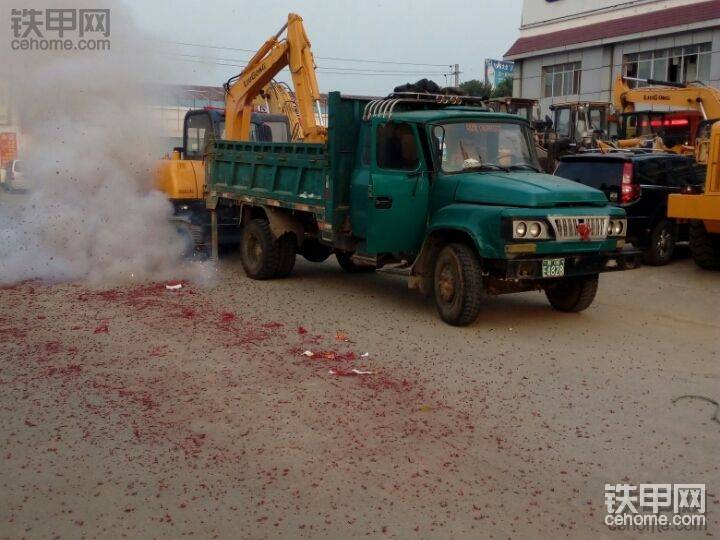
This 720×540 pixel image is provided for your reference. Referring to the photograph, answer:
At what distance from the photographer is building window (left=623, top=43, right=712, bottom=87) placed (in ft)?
90.1

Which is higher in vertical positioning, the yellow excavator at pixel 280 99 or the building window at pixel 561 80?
the building window at pixel 561 80

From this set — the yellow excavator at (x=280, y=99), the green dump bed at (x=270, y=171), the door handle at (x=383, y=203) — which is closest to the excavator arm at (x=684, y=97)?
the yellow excavator at (x=280, y=99)

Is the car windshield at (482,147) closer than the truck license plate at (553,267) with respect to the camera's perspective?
No

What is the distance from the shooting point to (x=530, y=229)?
7715 millimetres

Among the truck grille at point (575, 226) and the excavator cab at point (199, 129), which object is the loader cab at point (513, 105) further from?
the truck grille at point (575, 226)

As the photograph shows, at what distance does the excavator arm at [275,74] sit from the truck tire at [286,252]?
156 cm

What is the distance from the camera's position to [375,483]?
4523mm

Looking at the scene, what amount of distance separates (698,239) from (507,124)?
4.50 metres

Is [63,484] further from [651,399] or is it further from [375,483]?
[651,399]

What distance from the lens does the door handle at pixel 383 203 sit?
8.82m

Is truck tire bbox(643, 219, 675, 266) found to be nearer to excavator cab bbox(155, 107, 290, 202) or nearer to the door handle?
the door handle

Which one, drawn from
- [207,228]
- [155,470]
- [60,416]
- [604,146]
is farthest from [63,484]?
[604,146]

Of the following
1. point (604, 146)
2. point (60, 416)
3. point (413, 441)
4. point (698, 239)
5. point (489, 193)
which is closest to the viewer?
point (413, 441)

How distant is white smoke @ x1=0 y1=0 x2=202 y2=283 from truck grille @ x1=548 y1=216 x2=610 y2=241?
608 centimetres
